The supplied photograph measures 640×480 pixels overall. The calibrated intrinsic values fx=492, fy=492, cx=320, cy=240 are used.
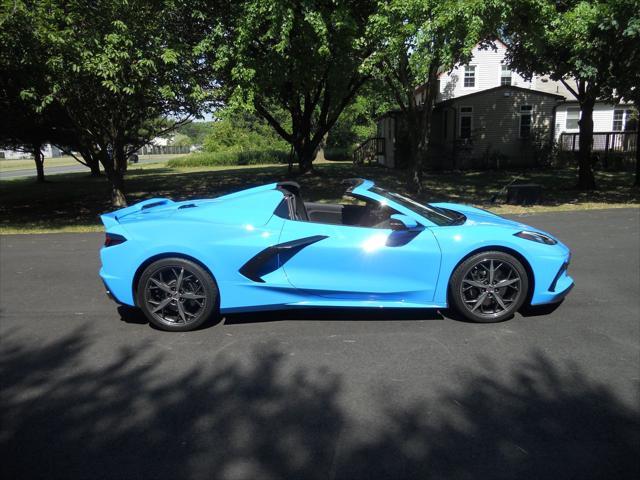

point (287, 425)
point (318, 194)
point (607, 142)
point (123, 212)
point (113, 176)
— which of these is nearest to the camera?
point (287, 425)

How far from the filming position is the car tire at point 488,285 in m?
4.34

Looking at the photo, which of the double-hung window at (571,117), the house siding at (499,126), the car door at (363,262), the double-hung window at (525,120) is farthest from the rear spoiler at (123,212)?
the double-hung window at (571,117)

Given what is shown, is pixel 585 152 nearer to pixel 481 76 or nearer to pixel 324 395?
pixel 324 395

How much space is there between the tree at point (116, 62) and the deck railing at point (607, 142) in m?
19.6

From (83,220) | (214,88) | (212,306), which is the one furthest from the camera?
(214,88)

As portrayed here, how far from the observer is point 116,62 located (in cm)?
1019

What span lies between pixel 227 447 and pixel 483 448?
1.39 m

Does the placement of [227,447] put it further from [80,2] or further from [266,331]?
[80,2]

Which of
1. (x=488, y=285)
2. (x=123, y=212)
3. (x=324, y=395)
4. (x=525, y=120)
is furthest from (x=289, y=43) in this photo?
(x=525, y=120)

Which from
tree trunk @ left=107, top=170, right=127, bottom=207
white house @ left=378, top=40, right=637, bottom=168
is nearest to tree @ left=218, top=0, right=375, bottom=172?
tree trunk @ left=107, top=170, right=127, bottom=207

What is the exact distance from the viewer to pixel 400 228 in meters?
4.35

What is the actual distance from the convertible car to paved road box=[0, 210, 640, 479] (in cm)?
26

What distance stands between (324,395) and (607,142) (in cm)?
2565

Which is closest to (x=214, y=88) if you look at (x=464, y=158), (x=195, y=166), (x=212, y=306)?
(x=212, y=306)
